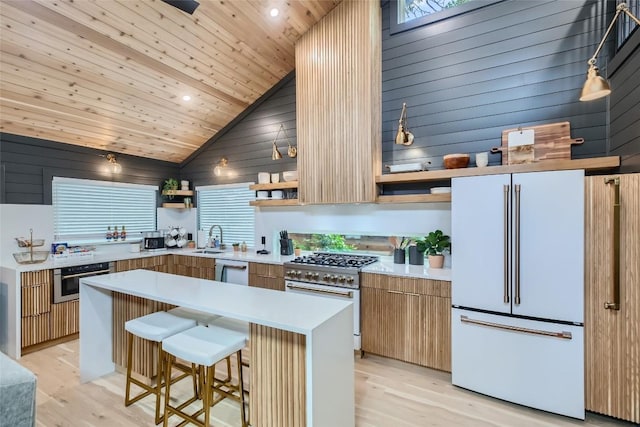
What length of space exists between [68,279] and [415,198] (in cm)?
411

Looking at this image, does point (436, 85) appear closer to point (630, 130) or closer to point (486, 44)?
point (486, 44)

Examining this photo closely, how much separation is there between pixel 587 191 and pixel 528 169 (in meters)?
0.43

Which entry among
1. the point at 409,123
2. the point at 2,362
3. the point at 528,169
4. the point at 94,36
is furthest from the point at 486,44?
the point at 2,362

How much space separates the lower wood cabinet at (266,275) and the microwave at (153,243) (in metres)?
2.09

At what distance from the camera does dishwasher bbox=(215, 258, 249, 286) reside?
399cm

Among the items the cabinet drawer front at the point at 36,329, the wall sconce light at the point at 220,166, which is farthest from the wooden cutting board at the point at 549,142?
the cabinet drawer front at the point at 36,329

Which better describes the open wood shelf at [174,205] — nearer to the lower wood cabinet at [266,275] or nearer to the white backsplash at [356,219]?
the white backsplash at [356,219]

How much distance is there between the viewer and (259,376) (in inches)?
72.4

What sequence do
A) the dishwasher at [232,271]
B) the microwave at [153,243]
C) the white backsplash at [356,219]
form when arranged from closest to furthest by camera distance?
the white backsplash at [356,219] < the dishwasher at [232,271] < the microwave at [153,243]

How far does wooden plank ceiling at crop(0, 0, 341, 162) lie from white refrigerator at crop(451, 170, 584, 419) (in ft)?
9.65

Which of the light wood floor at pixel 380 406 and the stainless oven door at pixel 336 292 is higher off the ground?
the stainless oven door at pixel 336 292

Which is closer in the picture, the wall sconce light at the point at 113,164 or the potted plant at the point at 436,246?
the potted plant at the point at 436,246

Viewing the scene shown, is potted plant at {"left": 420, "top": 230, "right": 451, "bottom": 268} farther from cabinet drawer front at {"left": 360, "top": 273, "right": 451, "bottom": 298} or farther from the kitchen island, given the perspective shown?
the kitchen island

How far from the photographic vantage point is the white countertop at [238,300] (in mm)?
1617
